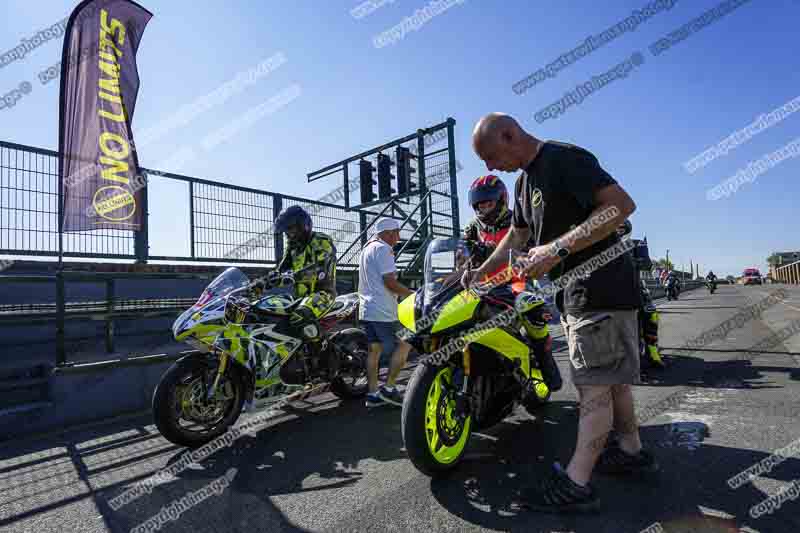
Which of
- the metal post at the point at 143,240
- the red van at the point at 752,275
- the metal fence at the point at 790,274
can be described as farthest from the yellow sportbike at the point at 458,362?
the metal fence at the point at 790,274

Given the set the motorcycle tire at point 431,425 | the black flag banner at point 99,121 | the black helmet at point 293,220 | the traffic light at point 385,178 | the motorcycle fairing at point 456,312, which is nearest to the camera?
the motorcycle tire at point 431,425

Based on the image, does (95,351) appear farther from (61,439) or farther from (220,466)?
(220,466)

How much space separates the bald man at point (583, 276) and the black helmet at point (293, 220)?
2537 mm

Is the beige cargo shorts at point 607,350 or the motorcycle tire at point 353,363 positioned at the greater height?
the beige cargo shorts at point 607,350

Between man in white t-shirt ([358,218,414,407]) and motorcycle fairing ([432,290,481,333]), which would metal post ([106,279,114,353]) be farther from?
motorcycle fairing ([432,290,481,333])

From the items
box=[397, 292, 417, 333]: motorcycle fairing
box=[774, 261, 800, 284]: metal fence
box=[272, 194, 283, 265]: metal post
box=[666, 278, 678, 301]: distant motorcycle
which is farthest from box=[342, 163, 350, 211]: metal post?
box=[774, 261, 800, 284]: metal fence

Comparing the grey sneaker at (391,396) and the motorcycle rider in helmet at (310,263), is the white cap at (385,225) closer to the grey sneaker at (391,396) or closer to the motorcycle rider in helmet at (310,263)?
the motorcycle rider in helmet at (310,263)

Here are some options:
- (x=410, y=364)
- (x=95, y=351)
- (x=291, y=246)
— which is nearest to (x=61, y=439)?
(x=95, y=351)

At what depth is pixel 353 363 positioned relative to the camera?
436cm

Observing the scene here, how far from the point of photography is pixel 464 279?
100 inches

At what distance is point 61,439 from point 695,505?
4.44 m

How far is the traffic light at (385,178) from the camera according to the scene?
468 inches

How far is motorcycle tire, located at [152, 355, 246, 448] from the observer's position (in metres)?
2.99

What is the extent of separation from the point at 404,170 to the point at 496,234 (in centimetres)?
790
